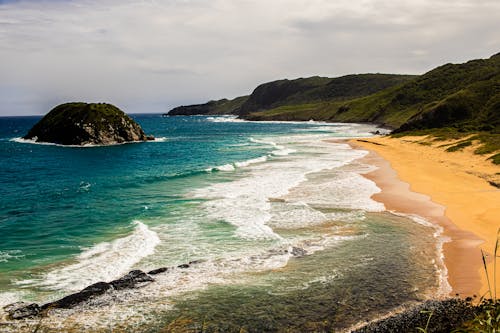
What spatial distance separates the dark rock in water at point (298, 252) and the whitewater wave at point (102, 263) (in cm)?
704

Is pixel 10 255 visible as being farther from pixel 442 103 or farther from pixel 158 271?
pixel 442 103

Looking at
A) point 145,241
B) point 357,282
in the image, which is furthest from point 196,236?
point 357,282

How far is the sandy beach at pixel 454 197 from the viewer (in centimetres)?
1720

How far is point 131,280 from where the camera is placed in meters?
16.1

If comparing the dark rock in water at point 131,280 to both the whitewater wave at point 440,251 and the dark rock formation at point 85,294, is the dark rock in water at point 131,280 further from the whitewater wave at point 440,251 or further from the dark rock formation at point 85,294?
the whitewater wave at point 440,251

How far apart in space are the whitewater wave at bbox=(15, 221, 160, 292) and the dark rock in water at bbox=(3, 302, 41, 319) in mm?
1792

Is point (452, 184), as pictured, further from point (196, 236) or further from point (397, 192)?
point (196, 236)

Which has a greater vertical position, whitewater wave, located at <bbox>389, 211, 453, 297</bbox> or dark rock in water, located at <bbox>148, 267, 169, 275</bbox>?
whitewater wave, located at <bbox>389, 211, 453, 297</bbox>

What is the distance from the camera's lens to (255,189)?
115ft

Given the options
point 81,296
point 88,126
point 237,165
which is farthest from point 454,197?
point 88,126

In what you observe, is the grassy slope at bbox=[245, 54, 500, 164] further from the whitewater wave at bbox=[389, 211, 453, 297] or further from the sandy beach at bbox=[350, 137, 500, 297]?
the whitewater wave at bbox=[389, 211, 453, 297]

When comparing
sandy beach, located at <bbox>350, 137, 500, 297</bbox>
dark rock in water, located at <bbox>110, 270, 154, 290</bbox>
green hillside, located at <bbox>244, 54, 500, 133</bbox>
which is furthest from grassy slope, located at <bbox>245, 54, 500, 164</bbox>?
dark rock in water, located at <bbox>110, 270, 154, 290</bbox>

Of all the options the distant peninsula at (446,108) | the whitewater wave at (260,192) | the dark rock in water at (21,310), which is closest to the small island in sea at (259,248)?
the dark rock in water at (21,310)

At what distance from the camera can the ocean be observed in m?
13.6
